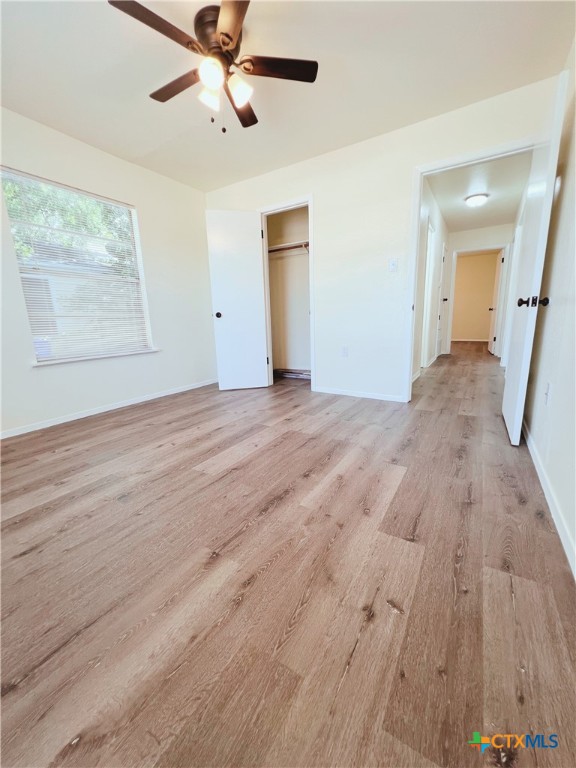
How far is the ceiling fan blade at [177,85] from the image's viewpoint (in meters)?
1.68

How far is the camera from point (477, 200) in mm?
4059

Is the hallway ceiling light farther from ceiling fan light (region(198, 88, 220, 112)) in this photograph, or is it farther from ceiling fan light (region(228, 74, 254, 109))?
ceiling fan light (region(198, 88, 220, 112))

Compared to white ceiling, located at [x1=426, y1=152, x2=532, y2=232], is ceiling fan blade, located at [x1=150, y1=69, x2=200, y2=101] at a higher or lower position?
lower

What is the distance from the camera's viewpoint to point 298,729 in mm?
638

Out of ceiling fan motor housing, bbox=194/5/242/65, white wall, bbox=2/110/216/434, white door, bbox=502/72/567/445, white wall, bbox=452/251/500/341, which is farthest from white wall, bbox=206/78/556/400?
white wall, bbox=452/251/500/341

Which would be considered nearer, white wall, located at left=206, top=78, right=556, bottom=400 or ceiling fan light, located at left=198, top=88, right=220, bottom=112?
ceiling fan light, located at left=198, top=88, right=220, bottom=112

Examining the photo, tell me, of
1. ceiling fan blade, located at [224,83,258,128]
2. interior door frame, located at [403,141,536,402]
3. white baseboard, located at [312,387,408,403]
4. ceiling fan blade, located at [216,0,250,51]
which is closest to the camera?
ceiling fan blade, located at [216,0,250,51]

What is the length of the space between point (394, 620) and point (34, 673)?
0.99m

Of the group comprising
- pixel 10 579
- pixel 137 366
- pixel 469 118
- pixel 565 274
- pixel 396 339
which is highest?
pixel 469 118

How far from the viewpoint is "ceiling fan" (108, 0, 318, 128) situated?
1.39m

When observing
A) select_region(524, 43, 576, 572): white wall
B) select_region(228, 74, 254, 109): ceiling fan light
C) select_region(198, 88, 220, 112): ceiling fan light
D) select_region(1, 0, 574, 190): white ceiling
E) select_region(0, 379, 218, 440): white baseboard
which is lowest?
select_region(0, 379, 218, 440): white baseboard

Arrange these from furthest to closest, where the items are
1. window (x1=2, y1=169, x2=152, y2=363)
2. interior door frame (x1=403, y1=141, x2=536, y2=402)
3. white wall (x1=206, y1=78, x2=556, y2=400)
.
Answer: window (x1=2, y1=169, x2=152, y2=363)
white wall (x1=206, y1=78, x2=556, y2=400)
interior door frame (x1=403, y1=141, x2=536, y2=402)

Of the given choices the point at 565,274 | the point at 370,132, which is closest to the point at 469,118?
the point at 370,132

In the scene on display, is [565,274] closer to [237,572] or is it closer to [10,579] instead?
[237,572]
